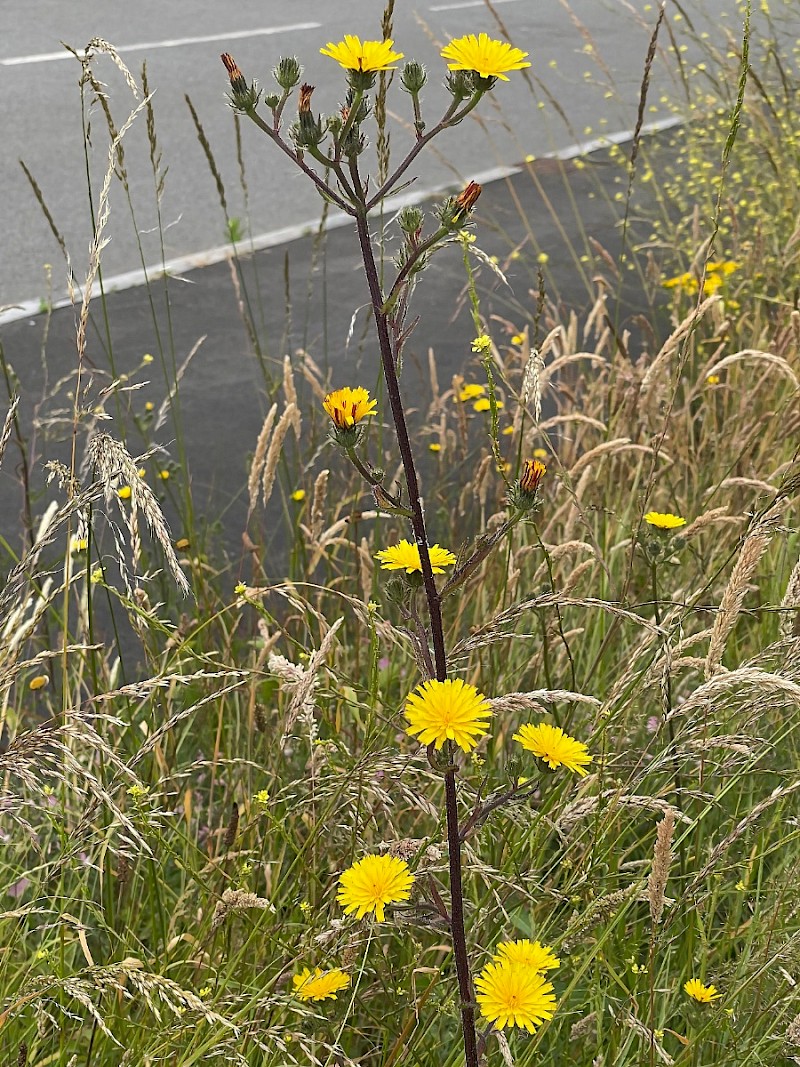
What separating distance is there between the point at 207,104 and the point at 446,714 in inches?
306

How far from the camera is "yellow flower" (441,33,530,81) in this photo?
1.12 meters

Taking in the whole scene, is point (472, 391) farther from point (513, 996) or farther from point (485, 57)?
point (513, 996)

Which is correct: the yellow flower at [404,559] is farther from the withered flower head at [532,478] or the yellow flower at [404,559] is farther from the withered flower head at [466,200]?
the withered flower head at [466,200]

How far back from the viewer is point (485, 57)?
3.70 feet

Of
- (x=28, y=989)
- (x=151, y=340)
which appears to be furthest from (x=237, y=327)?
(x=28, y=989)

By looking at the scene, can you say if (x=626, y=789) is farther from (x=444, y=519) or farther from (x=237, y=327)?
(x=237, y=327)

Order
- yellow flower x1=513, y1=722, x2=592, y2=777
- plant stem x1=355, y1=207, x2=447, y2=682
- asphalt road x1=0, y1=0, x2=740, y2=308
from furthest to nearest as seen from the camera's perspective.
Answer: asphalt road x1=0, y1=0, x2=740, y2=308 < yellow flower x1=513, y1=722, x2=592, y2=777 < plant stem x1=355, y1=207, x2=447, y2=682

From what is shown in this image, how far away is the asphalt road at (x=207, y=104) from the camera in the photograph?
6.22 meters

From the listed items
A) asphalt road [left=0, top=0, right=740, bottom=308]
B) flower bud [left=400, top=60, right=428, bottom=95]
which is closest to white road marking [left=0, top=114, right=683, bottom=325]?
asphalt road [left=0, top=0, right=740, bottom=308]

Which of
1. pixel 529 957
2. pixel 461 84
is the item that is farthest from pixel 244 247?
pixel 529 957

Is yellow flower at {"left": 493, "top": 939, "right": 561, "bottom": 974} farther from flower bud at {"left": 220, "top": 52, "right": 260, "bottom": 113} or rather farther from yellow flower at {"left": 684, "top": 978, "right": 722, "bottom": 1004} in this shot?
flower bud at {"left": 220, "top": 52, "right": 260, "bottom": 113}

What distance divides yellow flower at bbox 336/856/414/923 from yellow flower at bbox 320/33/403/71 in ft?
2.65

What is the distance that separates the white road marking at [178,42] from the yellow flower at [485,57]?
27.5 feet

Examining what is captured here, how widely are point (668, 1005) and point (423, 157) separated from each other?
7113mm
